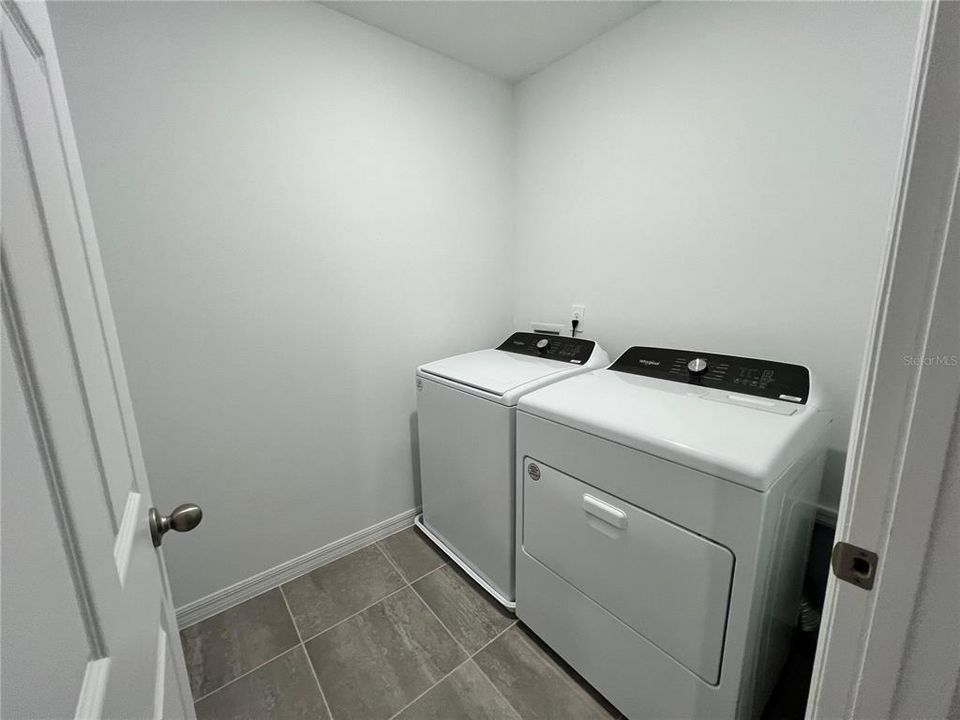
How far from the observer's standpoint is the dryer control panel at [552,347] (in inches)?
66.5

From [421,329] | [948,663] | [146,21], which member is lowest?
[948,663]

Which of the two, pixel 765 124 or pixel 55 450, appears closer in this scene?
pixel 55 450

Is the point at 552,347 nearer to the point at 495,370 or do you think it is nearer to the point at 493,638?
the point at 495,370

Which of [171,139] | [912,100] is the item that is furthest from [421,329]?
[912,100]

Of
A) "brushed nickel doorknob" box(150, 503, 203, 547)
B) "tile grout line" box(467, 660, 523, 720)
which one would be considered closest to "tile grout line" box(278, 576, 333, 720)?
"tile grout line" box(467, 660, 523, 720)

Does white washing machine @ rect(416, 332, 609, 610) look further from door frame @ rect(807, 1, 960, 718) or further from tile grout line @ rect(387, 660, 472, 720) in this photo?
door frame @ rect(807, 1, 960, 718)

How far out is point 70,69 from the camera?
1078 millimetres

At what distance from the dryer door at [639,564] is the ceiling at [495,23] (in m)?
1.73

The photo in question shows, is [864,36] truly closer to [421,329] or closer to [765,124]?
[765,124]

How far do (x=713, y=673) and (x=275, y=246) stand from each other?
1.90 metres

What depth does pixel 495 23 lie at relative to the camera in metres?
1.55

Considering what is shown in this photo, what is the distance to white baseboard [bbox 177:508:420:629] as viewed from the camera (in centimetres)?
149

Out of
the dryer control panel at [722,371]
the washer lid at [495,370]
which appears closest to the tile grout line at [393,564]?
the washer lid at [495,370]

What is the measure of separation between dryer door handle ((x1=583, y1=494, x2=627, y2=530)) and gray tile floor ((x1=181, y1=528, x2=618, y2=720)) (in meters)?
0.66
